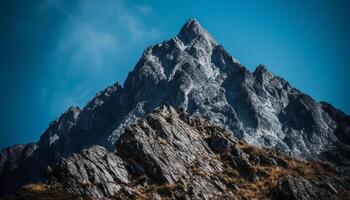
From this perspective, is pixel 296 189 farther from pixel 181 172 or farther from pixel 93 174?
pixel 93 174

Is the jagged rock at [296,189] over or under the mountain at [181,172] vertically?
under

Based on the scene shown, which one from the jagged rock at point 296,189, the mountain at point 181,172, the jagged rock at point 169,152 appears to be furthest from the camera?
the jagged rock at point 169,152

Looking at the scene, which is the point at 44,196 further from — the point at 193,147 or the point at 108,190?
the point at 193,147

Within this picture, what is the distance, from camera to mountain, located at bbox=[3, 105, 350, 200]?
6344cm

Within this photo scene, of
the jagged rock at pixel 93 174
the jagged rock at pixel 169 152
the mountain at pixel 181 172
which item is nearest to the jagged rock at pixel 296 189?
the mountain at pixel 181 172

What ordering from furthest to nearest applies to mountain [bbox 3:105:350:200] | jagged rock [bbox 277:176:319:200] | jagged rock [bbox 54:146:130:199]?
jagged rock [bbox 277:176:319:200] < mountain [bbox 3:105:350:200] < jagged rock [bbox 54:146:130:199]

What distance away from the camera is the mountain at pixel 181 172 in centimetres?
6344

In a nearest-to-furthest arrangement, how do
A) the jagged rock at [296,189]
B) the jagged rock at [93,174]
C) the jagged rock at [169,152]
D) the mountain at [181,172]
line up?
the jagged rock at [93,174], the mountain at [181,172], the jagged rock at [296,189], the jagged rock at [169,152]

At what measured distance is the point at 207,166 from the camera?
7531cm

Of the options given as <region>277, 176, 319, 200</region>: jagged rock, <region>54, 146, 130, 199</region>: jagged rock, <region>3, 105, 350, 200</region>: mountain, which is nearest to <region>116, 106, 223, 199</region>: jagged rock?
<region>3, 105, 350, 200</region>: mountain

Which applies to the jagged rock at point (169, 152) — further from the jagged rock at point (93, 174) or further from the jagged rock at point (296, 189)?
the jagged rock at point (296, 189)

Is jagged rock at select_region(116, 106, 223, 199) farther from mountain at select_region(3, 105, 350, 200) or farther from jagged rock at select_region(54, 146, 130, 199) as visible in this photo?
jagged rock at select_region(54, 146, 130, 199)

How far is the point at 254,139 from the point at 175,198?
379ft

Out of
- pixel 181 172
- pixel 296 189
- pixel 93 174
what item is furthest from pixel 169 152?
pixel 296 189
